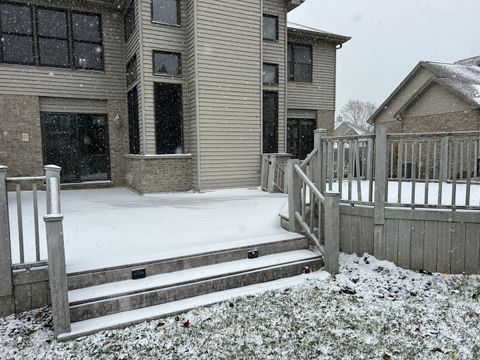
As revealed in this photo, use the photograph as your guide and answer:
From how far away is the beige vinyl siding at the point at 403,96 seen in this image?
17.3 meters

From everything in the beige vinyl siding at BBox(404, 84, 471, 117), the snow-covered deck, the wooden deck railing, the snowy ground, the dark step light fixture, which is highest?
the beige vinyl siding at BBox(404, 84, 471, 117)

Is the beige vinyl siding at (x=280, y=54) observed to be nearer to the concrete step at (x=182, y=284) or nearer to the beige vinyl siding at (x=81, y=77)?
the beige vinyl siding at (x=81, y=77)

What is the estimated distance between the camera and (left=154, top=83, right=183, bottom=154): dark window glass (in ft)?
29.4

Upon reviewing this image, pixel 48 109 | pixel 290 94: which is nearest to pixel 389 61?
pixel 290 94

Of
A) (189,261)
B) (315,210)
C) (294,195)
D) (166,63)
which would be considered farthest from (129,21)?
(189,261)

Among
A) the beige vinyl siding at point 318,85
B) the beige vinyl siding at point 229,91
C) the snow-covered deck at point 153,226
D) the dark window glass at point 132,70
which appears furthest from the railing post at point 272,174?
the beige vinyl siding at point 318,85

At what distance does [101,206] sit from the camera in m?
7.12

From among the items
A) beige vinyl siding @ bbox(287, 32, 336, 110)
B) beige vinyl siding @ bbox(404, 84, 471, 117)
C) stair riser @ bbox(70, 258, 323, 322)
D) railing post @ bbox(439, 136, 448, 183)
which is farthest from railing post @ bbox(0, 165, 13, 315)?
beige vinyl siding @ bbox(404, 84, 471, 117)

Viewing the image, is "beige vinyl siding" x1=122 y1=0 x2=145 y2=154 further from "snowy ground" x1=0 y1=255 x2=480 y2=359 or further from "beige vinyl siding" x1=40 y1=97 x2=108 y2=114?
"snowy ground" x1=0 y1=255 x2=480 y2=359

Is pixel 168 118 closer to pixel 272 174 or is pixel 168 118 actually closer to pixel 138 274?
pixel 272 174

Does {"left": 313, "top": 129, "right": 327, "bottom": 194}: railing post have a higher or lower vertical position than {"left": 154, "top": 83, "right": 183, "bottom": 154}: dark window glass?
lower

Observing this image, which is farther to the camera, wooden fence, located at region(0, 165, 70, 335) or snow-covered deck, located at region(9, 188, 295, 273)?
snow-covered deck, located at region(9, 188, 295, 273)

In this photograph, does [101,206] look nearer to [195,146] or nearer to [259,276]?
[195,146]

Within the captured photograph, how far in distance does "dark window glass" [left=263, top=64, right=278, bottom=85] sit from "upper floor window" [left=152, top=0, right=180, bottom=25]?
321cm
